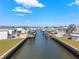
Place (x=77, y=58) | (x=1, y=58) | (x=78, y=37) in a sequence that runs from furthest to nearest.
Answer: (x=78, y=37) < (x=77, y=58) < (x=1, y=58)

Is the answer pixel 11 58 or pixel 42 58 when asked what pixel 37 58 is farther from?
pixel 11 58

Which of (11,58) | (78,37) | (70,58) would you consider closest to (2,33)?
(78,37)

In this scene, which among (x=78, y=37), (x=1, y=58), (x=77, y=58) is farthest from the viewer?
(x=78, y=37)

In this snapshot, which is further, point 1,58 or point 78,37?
point 78,37

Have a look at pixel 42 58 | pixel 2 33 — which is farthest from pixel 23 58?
pixel 2 33

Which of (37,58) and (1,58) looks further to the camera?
(37,58)

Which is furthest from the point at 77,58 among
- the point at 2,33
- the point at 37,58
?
the point at 2,33

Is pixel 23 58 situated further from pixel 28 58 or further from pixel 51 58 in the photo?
pixel 51 58
